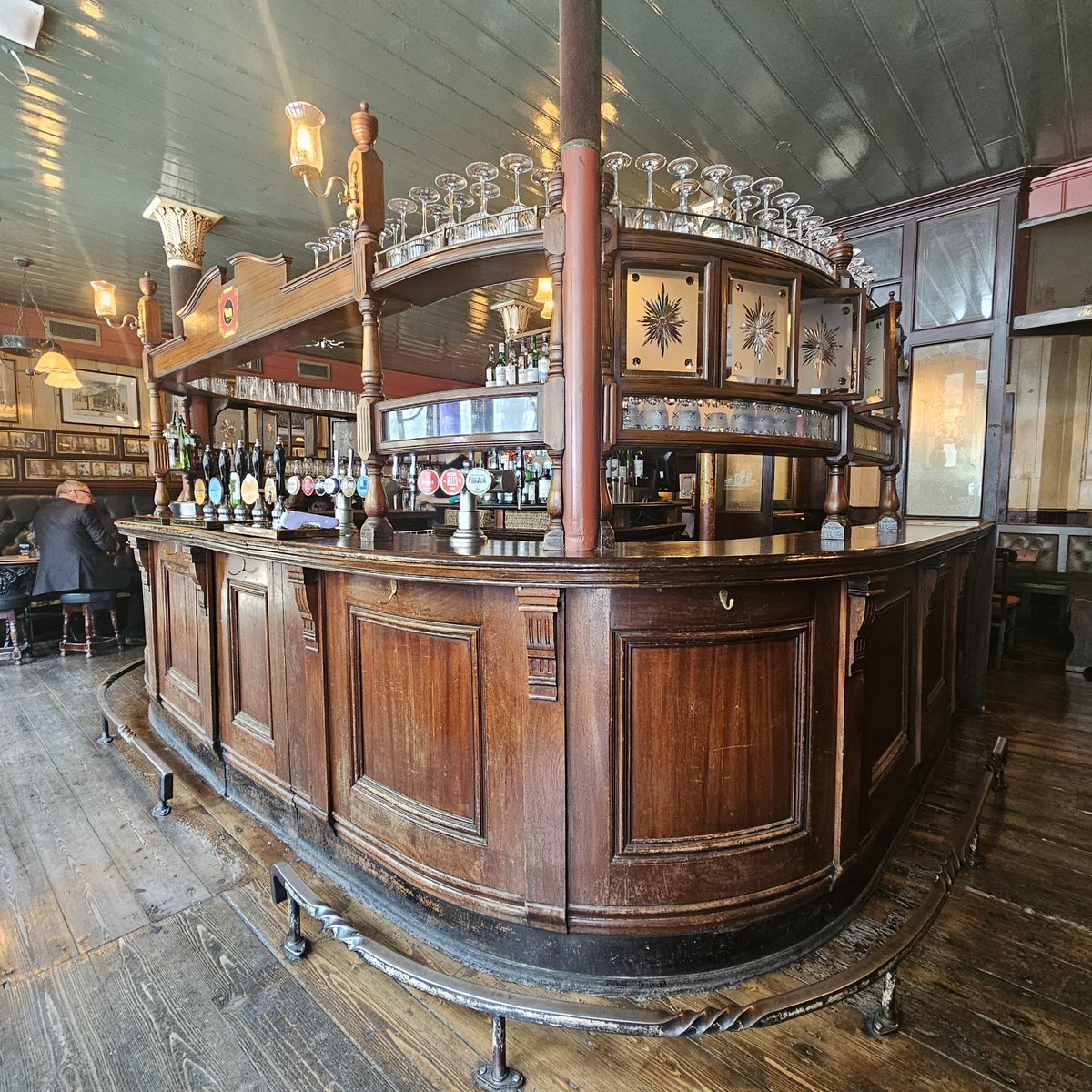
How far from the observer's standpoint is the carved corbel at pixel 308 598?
1974 millimetres

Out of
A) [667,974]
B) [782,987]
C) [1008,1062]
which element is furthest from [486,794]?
[1008,1062]

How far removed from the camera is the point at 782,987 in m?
1.62

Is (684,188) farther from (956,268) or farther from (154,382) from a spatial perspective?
(154,382)

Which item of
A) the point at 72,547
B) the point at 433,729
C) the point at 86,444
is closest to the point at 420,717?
the point at 433,729

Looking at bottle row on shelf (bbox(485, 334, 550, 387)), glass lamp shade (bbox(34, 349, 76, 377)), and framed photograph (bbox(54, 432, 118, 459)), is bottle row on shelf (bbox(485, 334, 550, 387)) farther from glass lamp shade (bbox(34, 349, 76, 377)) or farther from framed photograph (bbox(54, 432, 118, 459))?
framed photograph (bbox(54, 432, 118, 459))

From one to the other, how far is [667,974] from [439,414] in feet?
5.52

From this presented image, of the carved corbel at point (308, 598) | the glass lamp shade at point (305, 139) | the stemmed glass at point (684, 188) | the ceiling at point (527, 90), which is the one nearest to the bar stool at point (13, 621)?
the ceiling at point (527, 90)

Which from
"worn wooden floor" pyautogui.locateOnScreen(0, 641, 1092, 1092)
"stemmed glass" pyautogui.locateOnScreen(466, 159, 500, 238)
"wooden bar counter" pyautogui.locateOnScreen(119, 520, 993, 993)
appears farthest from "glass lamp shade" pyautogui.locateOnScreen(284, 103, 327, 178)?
"worn wooden floor" pyautogui.locateOnScreen(0, 641, 1092, 1092)

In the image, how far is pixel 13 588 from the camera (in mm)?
4980

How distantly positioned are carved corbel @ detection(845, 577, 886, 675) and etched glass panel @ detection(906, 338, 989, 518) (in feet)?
9.60

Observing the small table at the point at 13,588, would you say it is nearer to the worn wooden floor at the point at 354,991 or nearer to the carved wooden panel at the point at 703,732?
the worn wooden floor at the point at 354,991

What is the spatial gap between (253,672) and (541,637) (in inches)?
61.1

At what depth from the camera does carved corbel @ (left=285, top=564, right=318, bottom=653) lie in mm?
1974

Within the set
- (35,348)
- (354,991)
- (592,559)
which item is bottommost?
(354,991)
